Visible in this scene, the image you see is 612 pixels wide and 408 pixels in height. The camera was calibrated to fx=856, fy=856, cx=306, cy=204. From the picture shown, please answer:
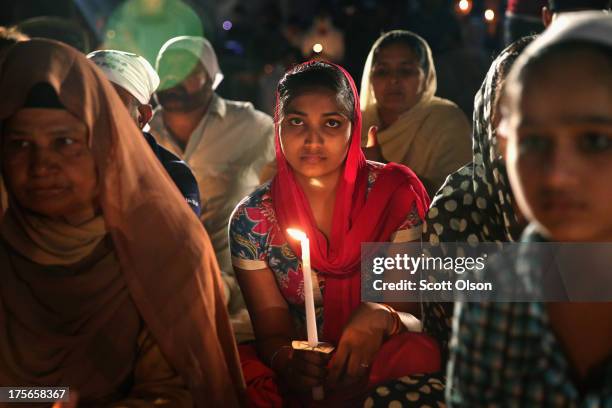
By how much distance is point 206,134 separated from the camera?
4.98m

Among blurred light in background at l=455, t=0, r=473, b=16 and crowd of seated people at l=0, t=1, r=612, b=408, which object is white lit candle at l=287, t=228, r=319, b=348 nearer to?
crowd of seated people at l=0, t=1, r=612, b=408

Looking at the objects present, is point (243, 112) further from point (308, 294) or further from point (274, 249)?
A: point (308, 294)

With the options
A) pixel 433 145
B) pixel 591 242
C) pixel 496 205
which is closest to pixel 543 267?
pixel 591 242

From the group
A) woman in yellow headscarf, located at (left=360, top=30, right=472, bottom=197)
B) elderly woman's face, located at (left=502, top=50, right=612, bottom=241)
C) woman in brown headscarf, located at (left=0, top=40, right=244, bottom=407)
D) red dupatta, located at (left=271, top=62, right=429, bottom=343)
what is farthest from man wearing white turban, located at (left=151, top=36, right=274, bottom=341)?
elderly woman's face, located at (left=502, top=50, right=612, bottom=241)

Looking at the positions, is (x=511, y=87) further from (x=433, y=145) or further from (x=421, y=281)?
(x=433, y=145)

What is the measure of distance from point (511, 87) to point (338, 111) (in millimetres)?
1457

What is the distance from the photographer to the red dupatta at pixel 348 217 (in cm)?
270

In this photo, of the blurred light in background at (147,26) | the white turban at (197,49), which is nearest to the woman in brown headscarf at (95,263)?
the white turban at (197,49)

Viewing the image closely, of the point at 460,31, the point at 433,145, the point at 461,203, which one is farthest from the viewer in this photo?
the point at 460,31

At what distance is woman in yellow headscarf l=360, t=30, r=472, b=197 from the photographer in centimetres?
432

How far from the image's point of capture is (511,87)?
134cm

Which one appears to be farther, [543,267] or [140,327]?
[140,327]

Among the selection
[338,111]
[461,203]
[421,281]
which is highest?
[338,111]

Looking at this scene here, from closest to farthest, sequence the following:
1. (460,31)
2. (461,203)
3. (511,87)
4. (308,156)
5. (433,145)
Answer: (511,87) < (461,203) < (308,156) < (433,145) < (460,31)
